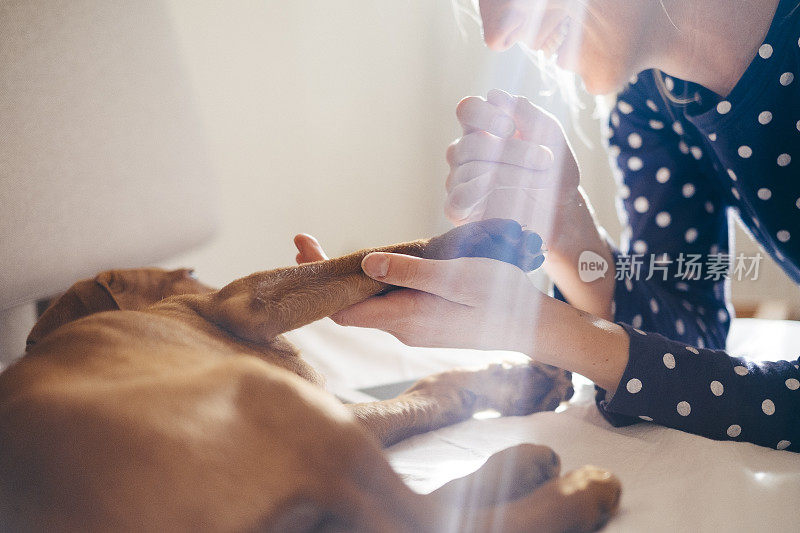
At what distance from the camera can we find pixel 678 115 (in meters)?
1.14

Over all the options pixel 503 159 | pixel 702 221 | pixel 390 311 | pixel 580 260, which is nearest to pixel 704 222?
pixel 702 221

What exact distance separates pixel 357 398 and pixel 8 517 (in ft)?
2.08

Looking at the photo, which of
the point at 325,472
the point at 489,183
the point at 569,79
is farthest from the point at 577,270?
the point at 325,472

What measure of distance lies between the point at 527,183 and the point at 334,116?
50.7 inches

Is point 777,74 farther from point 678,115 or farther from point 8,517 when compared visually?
point 8,517

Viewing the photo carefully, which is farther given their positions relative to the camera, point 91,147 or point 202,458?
point 91,147

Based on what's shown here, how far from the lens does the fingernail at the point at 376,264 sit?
72 centimetres

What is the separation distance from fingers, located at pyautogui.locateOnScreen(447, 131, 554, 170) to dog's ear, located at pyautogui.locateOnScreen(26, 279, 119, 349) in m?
0.59

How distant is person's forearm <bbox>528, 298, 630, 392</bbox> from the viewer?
80 centimetres

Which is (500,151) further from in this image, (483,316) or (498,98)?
(483,316)

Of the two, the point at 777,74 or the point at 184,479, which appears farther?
the point at 777,74

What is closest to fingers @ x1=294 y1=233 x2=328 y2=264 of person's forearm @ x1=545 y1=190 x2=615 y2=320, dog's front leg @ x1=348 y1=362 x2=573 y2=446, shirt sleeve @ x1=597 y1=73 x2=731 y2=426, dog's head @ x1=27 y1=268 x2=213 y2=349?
dog's head @ x1=27 y1=268 x2=213 y2=349

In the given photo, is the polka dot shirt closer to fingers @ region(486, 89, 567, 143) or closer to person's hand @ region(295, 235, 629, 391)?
person's hand @ region(295, 235, 629, 391)

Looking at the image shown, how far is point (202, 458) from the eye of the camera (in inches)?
17.0
